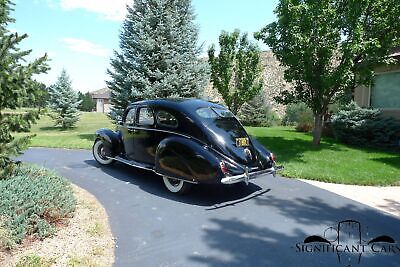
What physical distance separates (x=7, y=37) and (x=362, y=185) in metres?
7.35

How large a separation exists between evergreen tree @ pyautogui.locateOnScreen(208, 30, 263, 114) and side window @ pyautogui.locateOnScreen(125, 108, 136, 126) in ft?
32.1

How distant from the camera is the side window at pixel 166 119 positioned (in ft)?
20.2

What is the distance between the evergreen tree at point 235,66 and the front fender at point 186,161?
1112 cm

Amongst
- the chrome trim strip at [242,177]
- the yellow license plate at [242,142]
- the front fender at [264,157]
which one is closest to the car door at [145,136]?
the yellow license plate at [242,142]

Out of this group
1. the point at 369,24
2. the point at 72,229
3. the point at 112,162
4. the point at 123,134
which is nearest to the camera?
the point at 72,229

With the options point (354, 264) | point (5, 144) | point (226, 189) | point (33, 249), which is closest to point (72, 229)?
point (33, 249)

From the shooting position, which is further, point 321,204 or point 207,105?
point 207,105

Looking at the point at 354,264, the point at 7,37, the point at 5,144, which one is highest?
the point at 7,37

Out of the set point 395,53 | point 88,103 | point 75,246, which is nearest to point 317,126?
point 395,53

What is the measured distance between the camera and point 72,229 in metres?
4.17

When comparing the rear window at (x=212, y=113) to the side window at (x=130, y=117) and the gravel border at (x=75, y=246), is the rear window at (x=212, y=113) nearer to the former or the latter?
the side window at (x=130, y=117)

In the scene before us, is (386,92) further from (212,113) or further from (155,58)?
(212,113)

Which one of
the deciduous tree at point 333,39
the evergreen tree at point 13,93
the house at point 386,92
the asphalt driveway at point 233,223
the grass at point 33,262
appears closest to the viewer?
the grass at point 33,262

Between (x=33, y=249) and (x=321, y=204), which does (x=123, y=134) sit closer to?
(x=33, y=249)
